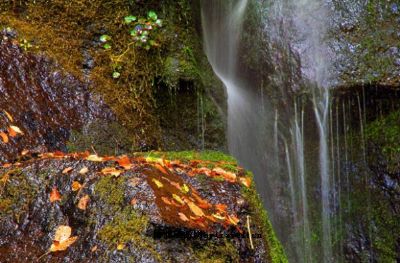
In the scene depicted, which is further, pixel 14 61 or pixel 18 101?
pixel 14 61

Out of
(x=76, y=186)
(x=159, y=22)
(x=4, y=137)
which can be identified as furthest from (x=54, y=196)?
(x=159, y=22)

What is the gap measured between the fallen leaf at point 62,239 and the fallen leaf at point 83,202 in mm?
109

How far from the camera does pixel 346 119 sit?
6559 millimetres

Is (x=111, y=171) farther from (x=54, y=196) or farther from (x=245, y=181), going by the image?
(x=245, y=181)

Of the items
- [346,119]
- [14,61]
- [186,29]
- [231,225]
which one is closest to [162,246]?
[231,225]

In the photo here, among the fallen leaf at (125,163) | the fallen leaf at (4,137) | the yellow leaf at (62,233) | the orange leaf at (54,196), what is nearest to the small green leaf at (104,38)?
the fallen leaf at (4,137)

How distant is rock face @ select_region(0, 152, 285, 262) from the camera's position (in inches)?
69.5

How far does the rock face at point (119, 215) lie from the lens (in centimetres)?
177

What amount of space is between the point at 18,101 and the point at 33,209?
1.85 m

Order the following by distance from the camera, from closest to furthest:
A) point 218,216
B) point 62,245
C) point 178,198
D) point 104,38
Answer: point 62,245 → point 178,198 → point 218,216 → point 104,38

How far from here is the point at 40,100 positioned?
3785mm

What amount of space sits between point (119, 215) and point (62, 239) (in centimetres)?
28

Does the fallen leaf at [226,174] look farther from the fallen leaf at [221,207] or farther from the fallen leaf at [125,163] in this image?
the fallen leaf at [125,163]

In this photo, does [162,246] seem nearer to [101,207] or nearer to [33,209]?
[101,207]
